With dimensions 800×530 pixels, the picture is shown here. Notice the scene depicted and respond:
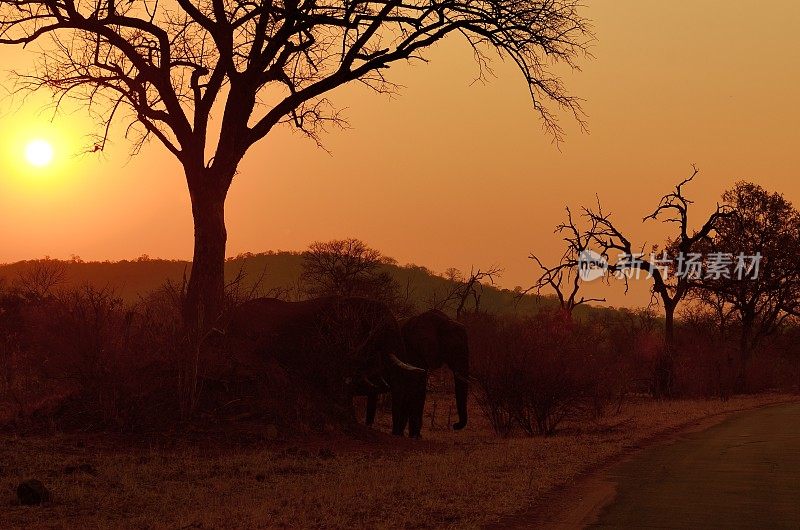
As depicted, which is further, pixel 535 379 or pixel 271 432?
pixel 535 379

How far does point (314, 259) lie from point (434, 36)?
33.2 metres

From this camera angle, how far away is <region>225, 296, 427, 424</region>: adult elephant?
17.0 m

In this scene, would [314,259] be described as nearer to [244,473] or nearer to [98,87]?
[98,87]

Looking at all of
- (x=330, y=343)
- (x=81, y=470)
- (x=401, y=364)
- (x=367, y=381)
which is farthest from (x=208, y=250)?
(x=81, y=470)

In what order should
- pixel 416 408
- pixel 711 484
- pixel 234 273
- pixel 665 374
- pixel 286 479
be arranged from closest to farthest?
pixel 711 484 → pixel 286 479 → pixel 416 408 → pixel 665 374 → pixel 234 273

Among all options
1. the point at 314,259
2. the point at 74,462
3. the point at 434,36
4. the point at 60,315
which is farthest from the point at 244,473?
the point at 314,259

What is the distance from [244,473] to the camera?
41.4ft

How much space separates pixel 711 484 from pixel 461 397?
33.4 ft

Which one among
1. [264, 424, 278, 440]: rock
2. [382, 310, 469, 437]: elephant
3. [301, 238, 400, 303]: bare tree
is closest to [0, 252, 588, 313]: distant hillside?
[301, 238, 400, 303]: bare tree

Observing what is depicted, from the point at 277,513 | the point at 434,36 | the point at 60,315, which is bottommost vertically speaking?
the point at 277,513

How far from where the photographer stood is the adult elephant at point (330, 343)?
1703cm

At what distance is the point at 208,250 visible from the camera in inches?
721

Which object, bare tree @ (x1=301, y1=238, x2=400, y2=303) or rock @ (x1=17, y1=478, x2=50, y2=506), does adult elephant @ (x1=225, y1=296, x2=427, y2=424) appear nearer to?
rock @ (x1=17, y1=478, x2=50, y2=506)

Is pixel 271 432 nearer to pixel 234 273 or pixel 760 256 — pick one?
pixel 760 256
